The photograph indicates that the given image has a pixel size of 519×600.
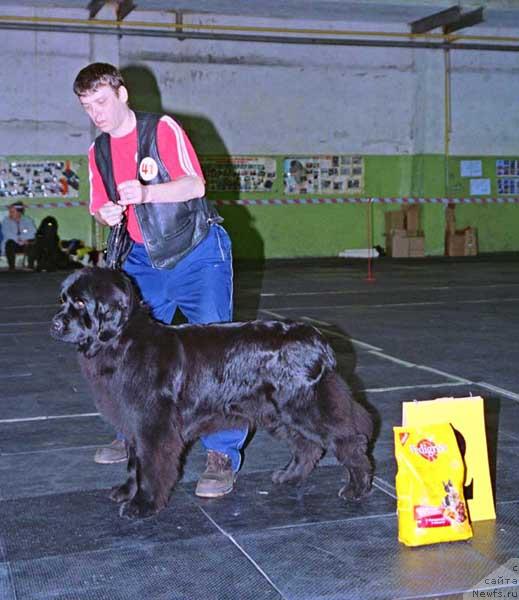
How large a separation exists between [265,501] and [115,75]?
1.94 m

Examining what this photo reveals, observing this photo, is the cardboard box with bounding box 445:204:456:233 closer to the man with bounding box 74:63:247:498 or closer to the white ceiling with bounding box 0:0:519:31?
the white ceiling with bounding box 0:0:519:31

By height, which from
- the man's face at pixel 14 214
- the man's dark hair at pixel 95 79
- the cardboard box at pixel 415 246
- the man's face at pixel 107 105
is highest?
the man's dark hair at pixel 95 79

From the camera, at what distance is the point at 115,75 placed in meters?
3.74

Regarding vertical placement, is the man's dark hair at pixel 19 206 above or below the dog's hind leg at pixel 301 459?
above

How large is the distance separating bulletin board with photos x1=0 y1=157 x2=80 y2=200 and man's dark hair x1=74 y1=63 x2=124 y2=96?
14.2 m

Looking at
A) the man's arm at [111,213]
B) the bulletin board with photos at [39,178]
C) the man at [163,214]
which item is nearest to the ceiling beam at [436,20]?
the bulletin board with photos at [39,178]

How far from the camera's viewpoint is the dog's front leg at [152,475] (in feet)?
11.7

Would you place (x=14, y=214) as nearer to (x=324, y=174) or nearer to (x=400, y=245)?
(x=324, y=174)

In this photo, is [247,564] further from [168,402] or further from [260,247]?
[260,247]

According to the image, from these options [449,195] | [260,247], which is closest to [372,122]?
[449,195]

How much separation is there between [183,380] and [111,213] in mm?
792

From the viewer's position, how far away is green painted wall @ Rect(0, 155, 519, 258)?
19016 millimetres

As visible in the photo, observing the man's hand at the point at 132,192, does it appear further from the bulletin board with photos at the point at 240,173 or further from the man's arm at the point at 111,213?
the bulletin board with photos at the point at 240,173

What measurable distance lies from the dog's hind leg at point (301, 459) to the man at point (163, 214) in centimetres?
24
